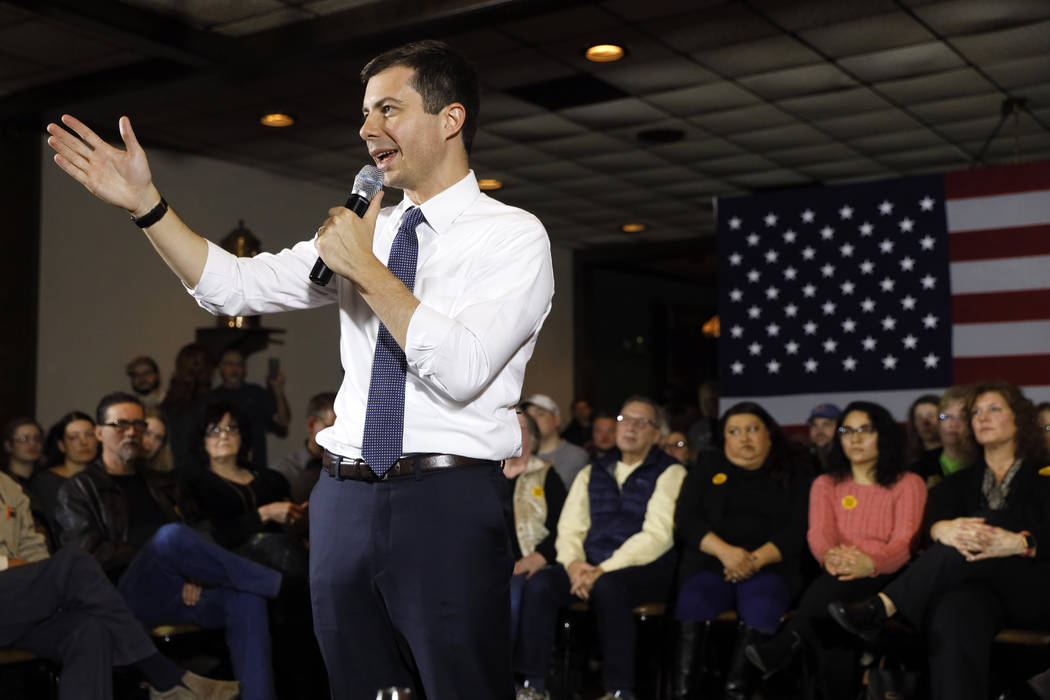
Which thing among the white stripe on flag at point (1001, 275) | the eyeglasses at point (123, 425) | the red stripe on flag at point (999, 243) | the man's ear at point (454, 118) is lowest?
the eyeglasses at point (123, 425)

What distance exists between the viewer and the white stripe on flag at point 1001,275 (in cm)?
573

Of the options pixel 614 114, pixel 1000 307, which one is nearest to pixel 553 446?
pixel 614 114

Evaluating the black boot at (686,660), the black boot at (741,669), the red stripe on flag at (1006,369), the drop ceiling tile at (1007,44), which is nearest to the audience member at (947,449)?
the red stripe on flag at (1006,369)

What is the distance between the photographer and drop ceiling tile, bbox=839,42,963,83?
5832mm

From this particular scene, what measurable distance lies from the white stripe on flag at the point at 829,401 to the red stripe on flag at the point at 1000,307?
38 centimetres

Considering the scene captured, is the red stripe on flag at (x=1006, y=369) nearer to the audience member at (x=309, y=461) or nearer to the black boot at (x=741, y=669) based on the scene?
the black boot at (x=741, y=669)

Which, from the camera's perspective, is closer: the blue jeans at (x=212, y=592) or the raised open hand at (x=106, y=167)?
the raised open hand at (x=106, y=167)

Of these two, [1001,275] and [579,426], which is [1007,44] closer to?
[1001,275]

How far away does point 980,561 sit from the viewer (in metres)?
3.79

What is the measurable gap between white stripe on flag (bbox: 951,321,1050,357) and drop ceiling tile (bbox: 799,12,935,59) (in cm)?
154

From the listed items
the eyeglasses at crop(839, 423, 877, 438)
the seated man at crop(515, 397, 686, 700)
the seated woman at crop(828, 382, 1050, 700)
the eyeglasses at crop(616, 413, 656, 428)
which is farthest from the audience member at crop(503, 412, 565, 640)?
the seated woman at crop(828, 382, 1050, 700)

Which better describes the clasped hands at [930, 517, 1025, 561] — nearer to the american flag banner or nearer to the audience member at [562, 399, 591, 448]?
the american flag banner

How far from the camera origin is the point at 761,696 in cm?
433

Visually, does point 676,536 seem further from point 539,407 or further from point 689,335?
point 689,335
